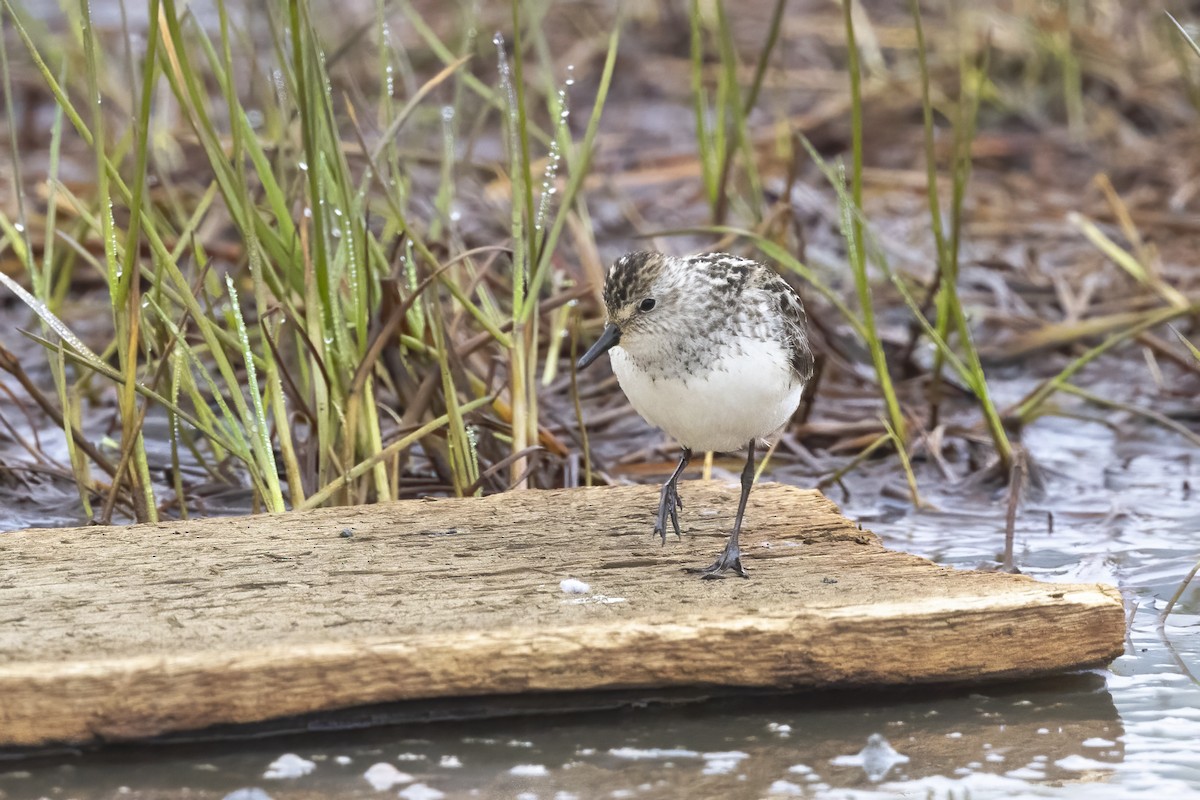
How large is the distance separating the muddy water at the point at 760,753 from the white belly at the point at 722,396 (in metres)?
0.79

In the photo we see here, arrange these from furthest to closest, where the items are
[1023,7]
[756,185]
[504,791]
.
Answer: [1023,7]
[756,185]
[504,791]

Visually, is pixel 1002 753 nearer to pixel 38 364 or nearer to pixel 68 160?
pixel 38 364

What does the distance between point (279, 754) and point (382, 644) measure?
1.01ft

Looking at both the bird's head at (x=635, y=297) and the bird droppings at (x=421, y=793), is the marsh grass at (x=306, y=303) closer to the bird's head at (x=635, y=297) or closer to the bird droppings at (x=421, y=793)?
the bird's head at (x=635, y=297)

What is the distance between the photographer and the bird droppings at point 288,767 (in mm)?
3139

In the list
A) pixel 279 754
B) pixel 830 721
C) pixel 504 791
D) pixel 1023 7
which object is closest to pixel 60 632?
pixel 279 754

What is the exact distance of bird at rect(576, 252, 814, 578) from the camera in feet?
13.1

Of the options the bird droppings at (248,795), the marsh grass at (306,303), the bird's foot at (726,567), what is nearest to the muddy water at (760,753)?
the bird droppings at (248,795)

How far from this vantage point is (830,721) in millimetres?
3453

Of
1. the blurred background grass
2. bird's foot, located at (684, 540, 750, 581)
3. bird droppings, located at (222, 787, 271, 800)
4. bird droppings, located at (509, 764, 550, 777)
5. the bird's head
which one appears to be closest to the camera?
bird droppings, located at (222, 787, 271, 800)

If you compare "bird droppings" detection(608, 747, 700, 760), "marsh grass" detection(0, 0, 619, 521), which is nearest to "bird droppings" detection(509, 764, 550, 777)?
"bird droppings" detection(608, 747, 700, 760)

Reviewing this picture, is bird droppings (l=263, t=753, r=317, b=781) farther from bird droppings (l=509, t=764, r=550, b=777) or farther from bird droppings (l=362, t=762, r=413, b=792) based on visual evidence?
bird droppings (l=509, t=764, r=550, b=777)

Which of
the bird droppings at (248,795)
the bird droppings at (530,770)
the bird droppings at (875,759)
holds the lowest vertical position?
the bird droppings at (875,759)

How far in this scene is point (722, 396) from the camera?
156 inches
